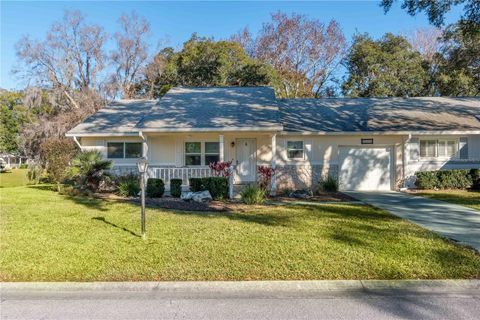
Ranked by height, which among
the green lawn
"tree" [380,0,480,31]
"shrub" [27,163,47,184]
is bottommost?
the green lawn

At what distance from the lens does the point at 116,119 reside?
1723 cm

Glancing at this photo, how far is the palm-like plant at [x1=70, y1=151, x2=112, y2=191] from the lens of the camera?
42.9 feet

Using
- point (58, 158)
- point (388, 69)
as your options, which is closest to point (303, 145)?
point (58, 158)

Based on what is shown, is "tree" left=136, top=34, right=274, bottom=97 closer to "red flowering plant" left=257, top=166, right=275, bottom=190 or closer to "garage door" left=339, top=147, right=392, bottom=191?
"garage door" left=339, top=147, right=392, bottom=191

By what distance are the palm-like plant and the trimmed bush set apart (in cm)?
1352

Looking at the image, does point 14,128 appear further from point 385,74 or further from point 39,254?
point 39,254

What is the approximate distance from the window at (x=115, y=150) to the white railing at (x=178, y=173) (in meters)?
2.71

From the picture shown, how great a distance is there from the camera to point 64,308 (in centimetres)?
414

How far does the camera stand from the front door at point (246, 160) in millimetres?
16172

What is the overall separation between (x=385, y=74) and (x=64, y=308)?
27.4 meters

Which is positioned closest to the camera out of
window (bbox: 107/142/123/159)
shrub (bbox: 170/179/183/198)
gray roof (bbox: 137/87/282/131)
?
shrub (bbox: 170/179/183/198)

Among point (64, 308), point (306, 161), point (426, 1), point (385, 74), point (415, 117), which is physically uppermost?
point (385, 74)

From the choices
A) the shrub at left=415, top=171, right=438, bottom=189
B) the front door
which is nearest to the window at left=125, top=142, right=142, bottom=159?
the front door

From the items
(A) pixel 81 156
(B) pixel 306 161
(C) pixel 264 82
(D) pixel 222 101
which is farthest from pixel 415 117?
(A) pixel 81 156
